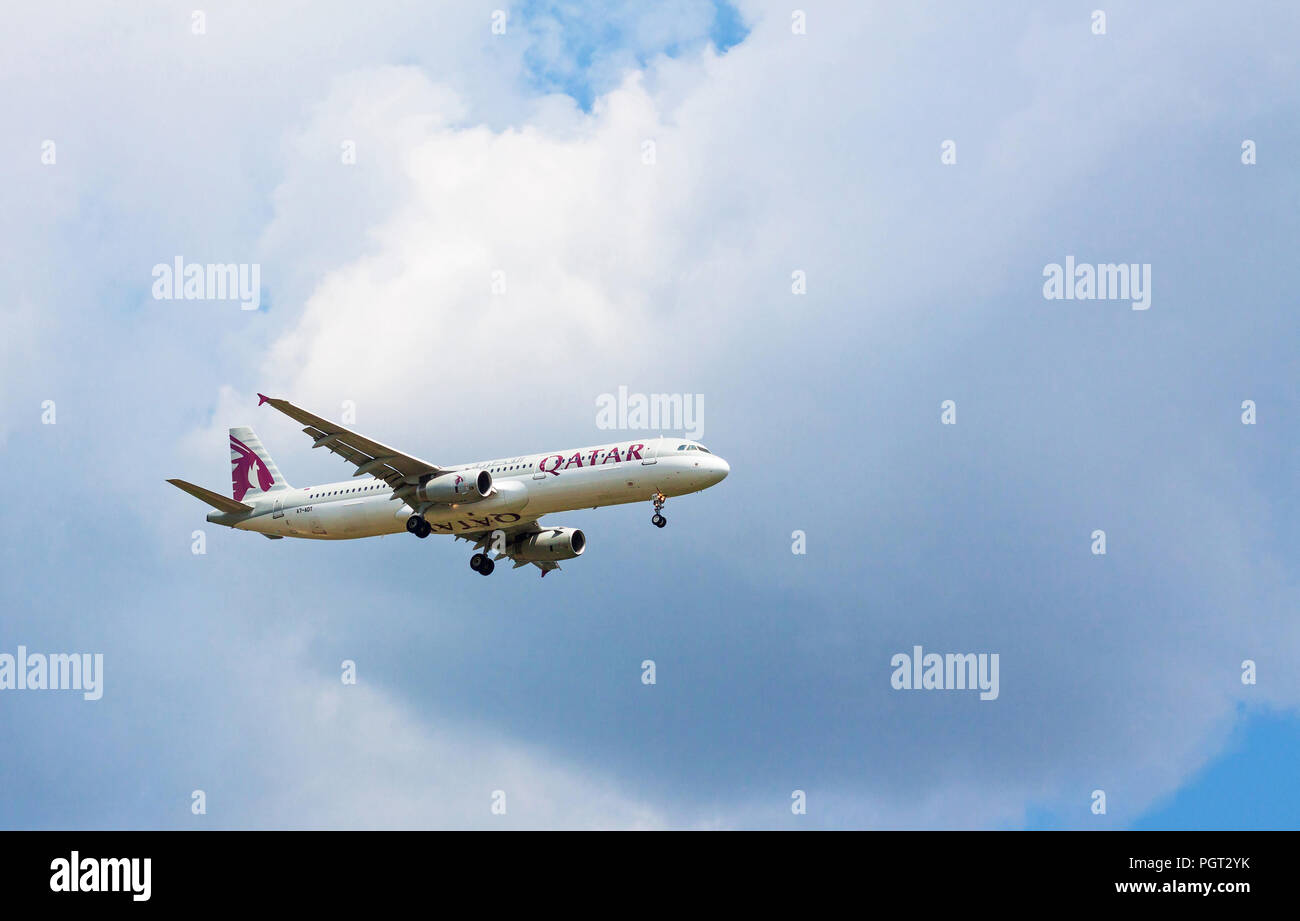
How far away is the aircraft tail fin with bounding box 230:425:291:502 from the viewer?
86812 mm

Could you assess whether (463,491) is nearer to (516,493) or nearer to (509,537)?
(516,493)

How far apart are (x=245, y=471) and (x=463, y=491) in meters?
18.9

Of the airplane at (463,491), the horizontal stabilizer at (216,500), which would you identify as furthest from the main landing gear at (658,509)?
the horizontal stabilizer at (216,500)

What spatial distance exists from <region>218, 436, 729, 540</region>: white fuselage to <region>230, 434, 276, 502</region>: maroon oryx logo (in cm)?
222

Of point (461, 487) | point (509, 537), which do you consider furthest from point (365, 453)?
point (509, 537)

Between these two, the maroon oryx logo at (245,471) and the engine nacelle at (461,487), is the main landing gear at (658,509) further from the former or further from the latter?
the maroon oryx logo at (245,471)

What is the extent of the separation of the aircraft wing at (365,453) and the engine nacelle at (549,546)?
945 centimetres

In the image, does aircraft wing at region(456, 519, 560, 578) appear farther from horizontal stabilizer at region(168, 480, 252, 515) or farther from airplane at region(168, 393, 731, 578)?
horizontal stabilizer at region(168, 480, 252, 515)

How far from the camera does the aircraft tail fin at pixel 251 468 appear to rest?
86.8 m

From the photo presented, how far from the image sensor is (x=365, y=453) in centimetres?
7575

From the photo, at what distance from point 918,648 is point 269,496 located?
1382 inches

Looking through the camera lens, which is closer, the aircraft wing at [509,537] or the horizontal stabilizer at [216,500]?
the horizontal stabilizer at [216,500]

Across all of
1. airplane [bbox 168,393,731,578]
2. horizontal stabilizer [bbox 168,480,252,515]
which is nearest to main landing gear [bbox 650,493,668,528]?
airplane [bbox 168,393,731,578]
